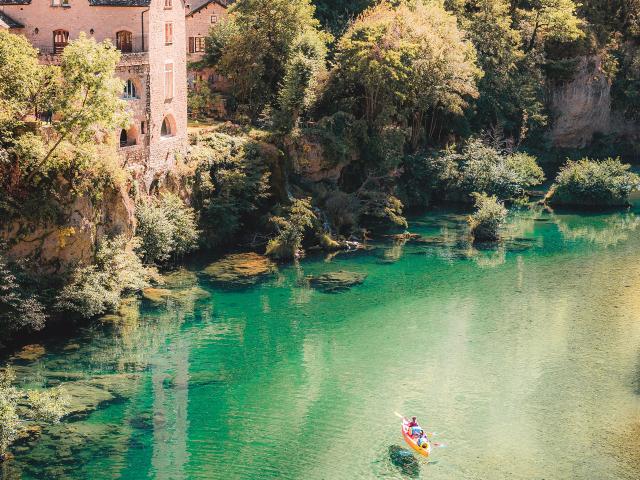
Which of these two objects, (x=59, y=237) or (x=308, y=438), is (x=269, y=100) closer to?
(x=59, y=237)

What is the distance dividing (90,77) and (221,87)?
100 ft

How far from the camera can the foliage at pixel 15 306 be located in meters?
44.3

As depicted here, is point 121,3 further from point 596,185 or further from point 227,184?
point 596,185

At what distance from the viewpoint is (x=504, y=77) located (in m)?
86.2

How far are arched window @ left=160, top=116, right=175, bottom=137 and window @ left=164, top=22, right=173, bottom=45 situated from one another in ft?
15.9

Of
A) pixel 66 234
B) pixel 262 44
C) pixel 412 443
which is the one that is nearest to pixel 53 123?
pixel 66 234

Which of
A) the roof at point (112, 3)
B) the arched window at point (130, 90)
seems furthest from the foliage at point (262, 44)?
the roof at point (112, 3)

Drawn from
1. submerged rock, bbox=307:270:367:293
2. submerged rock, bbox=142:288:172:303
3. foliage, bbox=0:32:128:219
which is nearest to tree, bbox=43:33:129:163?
foliage, bbox=0:32:128:219

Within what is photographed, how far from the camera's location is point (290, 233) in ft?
202

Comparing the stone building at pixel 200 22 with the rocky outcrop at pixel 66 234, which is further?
the stone building at pixel 200 22

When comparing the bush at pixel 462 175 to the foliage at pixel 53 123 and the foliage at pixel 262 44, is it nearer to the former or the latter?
the foliage at pixel 262 44

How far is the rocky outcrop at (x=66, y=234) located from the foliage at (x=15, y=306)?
1.73 meters

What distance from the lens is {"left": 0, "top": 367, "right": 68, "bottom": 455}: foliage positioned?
3538cm

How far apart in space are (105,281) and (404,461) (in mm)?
19869
